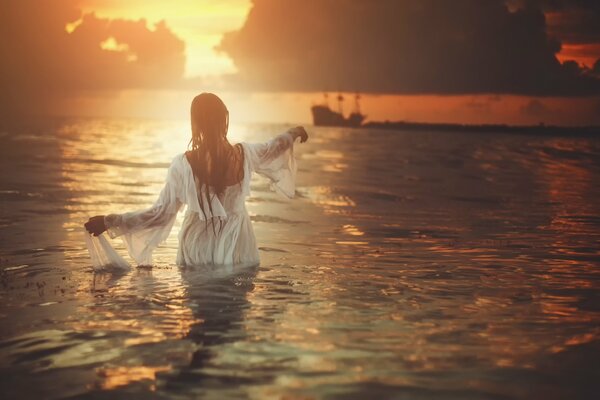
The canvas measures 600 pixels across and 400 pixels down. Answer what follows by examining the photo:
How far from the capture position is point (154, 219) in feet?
30.8

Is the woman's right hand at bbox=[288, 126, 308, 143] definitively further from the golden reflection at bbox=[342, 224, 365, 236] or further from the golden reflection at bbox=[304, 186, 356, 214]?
the golden reflection at bbox=[304, 186, 356, 214]

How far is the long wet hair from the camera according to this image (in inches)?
351

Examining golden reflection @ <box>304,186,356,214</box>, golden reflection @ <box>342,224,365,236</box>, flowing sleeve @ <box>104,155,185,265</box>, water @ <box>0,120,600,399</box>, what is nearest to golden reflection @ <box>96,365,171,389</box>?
water @ <box>0,120,600,399</box>

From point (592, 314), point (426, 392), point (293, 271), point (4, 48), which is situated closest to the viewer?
point (426, 392)

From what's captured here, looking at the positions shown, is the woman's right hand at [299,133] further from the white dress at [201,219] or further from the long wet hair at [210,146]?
the long wet hair at [210,146]

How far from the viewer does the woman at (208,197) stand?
9031mm

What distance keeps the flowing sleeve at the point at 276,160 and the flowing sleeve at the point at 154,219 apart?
790mm

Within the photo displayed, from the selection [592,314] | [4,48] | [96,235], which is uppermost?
[4,48]

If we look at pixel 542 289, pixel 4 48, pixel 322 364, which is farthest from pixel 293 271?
pixel 4 48

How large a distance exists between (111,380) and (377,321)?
246 cm

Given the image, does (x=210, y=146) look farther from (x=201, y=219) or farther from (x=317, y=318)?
(x=317, y=318)

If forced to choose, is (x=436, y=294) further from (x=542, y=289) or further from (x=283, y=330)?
(x=283, y=330)

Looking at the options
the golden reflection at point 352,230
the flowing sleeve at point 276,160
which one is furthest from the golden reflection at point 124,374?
the golden reflection at point 352,230

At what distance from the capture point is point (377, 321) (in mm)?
7227
